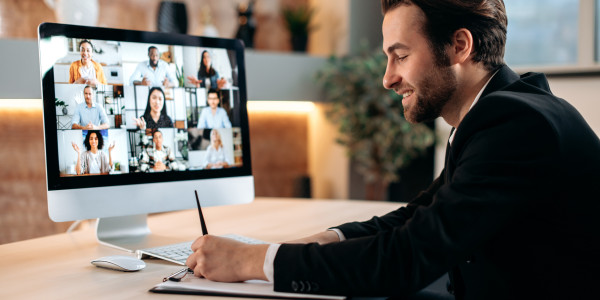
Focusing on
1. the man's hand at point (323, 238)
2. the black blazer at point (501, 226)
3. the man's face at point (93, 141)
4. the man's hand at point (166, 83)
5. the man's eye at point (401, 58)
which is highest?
the man's eye at point (401, 58)

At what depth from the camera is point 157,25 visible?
3.34m

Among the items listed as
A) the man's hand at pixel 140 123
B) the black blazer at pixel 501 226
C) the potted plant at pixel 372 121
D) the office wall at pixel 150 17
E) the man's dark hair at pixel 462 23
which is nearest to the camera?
the black blazer at pixel 501 226

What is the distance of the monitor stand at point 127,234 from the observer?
1.46 m

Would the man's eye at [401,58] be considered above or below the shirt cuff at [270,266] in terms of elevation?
above

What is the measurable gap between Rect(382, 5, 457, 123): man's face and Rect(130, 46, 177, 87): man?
23.6 inches

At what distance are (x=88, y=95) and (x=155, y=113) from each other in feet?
0.57

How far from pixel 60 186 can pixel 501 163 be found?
992mm

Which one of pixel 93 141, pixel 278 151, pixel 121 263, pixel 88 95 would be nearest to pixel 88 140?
pixel 93 141

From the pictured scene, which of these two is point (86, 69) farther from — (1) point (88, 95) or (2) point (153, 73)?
(2) point (153, 73)

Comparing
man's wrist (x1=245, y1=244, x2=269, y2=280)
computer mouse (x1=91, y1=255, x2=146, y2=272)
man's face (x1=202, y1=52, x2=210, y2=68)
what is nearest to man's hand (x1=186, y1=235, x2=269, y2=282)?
man's wrist (x1=245, y1=244, x2=269, y2=280)

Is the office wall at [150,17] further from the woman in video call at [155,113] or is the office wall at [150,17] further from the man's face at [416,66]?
the man's face at [416,66]

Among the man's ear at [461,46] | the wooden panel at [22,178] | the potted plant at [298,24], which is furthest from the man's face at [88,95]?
the potted plant at [298,24]

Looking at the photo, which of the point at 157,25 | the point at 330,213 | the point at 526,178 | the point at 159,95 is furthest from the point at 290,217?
the point at 157,25

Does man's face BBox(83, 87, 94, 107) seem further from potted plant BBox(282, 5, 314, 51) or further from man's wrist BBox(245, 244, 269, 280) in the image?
potted plant BBox(282, 5, 314, 51)
